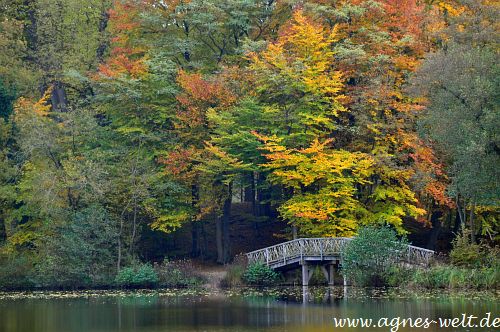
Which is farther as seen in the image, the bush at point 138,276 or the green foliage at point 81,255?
the green foliage at point 81,255

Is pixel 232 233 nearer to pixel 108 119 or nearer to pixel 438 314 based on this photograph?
pixel 108 119

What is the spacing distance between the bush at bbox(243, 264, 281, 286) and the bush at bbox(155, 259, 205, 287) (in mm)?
2345

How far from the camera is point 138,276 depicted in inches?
1668

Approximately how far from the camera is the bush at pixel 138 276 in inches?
1666

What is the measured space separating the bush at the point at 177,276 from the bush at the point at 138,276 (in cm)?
46

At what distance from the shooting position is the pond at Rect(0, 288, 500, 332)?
2633cm

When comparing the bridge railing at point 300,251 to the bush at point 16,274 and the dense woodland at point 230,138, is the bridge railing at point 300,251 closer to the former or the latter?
the dense woodland at point 230,138

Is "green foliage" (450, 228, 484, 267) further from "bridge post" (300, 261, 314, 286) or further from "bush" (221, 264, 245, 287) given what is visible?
"bush" (221, 264, 245, 287)

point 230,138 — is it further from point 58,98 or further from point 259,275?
point 58,98

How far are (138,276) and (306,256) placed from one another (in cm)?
755

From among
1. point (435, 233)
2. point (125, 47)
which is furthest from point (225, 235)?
point (125, 47)

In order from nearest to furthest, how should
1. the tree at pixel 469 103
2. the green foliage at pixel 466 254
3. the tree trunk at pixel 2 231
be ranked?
the tree at pixel 469 103 → the green foliage at pixel 466 254 → the tree trunk at pixel 2 231

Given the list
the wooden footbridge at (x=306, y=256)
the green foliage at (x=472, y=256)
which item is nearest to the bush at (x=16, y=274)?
the wooden footbridge at (x=306, y=256)

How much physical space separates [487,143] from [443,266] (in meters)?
5.19
